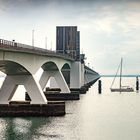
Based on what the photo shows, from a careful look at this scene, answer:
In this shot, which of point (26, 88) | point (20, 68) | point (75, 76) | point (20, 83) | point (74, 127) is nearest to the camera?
point (74, 127)

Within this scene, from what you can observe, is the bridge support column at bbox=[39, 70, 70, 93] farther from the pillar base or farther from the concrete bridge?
the pillar base

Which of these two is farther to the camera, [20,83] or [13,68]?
[20,83]

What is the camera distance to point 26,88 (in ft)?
173

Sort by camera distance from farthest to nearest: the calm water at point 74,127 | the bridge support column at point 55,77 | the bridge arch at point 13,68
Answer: the bridge support column at point 55,77 → the bridge arch at point 13,68 → the calm water at point 74,127

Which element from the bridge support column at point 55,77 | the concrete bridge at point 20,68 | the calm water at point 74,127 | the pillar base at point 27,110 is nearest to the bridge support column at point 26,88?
the concrete bridge at point 20,68

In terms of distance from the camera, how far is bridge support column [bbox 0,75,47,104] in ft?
170

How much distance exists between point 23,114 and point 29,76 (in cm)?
570

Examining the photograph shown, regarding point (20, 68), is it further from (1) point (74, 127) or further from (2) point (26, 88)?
(1) point (74, 127)

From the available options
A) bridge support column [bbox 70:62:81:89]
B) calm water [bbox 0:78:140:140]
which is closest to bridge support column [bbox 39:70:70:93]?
bridge support column [bbox 70:62:81:89]

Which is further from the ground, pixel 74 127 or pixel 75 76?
pixel 75 76

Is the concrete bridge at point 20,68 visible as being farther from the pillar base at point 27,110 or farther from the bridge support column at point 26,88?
the pillar base at point 27,110

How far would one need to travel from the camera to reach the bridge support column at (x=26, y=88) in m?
51.9

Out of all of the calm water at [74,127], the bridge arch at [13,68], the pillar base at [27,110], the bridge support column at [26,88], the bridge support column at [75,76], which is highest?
the bridge support column at [75,76]

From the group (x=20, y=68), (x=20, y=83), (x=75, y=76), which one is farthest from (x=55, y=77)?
(x=20, y=68)
